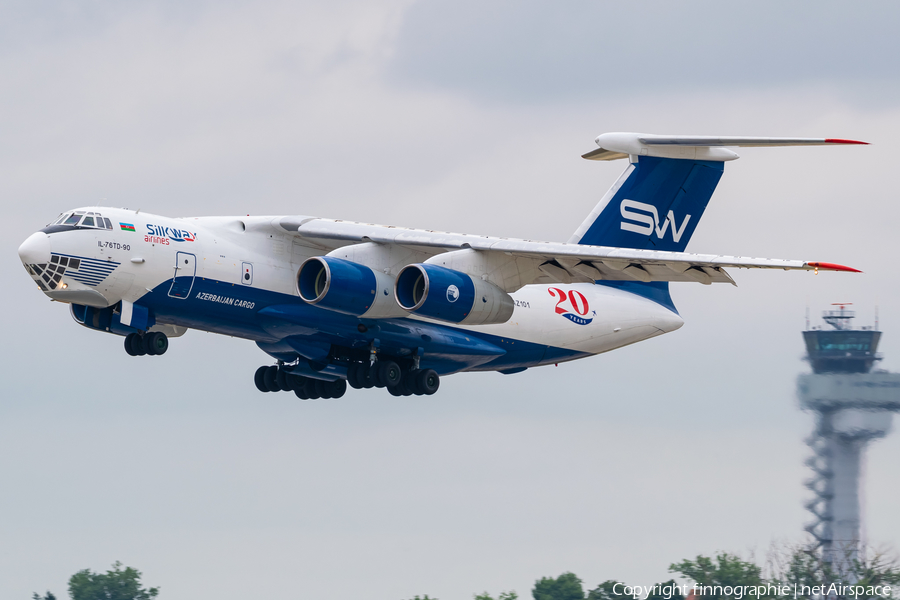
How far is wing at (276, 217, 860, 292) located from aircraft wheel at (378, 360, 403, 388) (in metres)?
1.29

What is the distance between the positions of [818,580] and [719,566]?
12.8ft

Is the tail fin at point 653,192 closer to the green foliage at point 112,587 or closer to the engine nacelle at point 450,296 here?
the engine nacelle at point 450,296

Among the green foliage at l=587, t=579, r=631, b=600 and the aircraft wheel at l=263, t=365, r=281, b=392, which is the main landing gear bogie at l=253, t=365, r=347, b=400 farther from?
the green foliage at l=587, t=579, r=631, b=600

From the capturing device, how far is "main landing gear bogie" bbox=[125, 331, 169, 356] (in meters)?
15.4

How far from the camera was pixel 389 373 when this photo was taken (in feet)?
54.2

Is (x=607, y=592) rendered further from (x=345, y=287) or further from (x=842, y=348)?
(x=345, y=287)

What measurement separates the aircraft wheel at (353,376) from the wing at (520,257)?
1421 millimetres

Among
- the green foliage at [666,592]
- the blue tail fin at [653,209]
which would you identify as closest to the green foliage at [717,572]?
the green foliage at [666,592]

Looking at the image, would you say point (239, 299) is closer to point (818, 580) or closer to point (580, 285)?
point (580, 285)

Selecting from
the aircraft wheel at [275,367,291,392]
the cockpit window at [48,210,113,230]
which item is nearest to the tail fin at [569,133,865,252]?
the aircraft wheel at [275,367,291,392]

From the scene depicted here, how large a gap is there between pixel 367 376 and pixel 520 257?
230 centimetres

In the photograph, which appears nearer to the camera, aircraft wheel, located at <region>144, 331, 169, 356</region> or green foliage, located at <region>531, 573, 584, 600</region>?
aircraft wheel, located at <region>144, 331, 169, 356</region>

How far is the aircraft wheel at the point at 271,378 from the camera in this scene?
17734 millimetres

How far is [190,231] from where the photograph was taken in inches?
610
